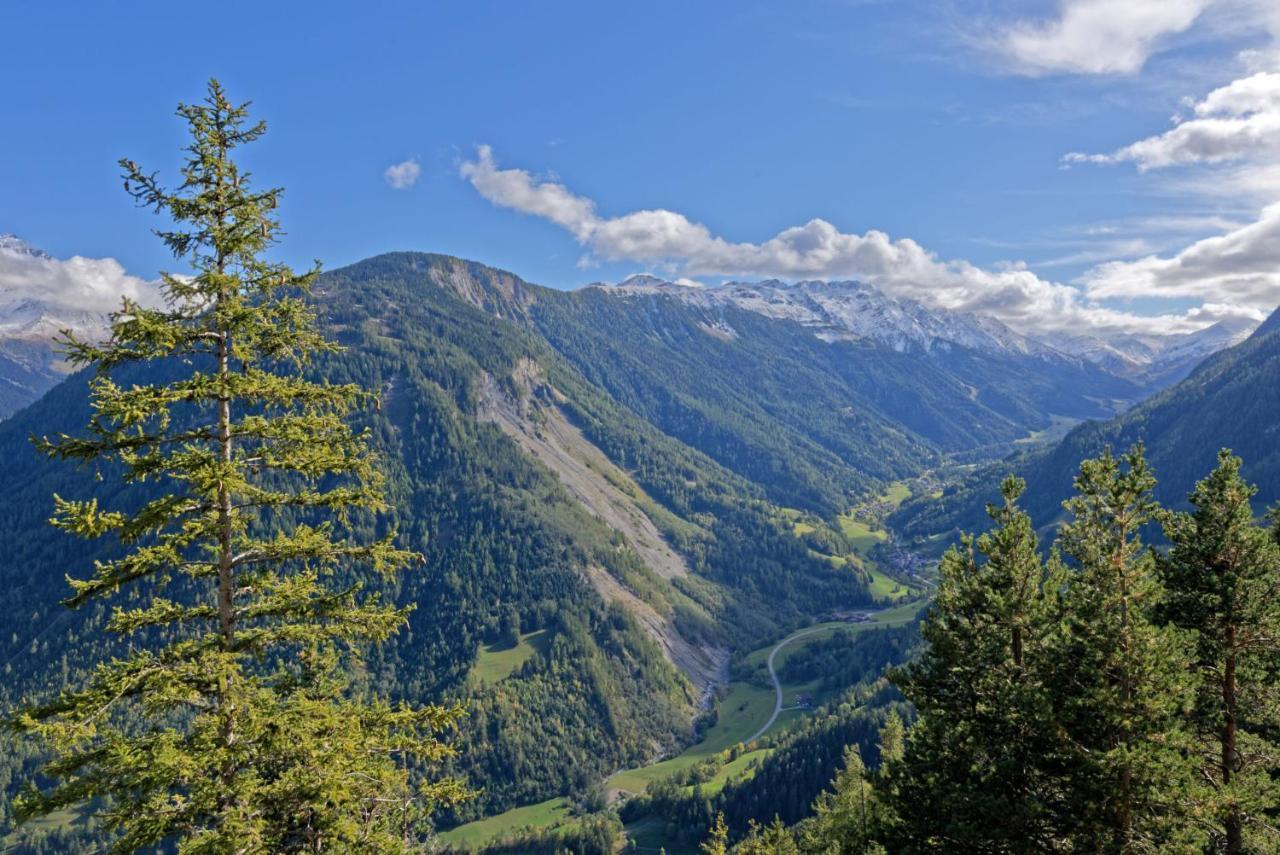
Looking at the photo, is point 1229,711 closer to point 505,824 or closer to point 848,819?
point 848,819

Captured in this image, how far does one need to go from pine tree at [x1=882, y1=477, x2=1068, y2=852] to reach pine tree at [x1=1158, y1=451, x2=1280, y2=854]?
367cm

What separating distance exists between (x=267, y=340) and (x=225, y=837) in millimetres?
11033

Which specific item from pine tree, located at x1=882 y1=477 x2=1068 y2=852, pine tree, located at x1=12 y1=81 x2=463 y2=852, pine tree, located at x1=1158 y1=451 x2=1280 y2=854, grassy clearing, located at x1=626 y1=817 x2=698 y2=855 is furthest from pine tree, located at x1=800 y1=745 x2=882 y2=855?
grassy clearing, located at x1=626 y1=817 x2=698 y2=855

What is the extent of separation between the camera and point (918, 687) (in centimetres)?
2461

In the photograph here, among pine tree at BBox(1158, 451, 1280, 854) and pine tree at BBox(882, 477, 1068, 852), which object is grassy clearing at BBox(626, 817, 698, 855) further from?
pine tree at BBox(1158, 451, 1280, 854)

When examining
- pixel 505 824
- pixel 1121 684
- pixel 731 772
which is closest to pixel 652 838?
pixel 731 772

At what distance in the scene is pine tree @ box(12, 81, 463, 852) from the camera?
14.5m

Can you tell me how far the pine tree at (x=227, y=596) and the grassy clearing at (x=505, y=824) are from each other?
192 metres

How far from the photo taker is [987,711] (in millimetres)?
22531

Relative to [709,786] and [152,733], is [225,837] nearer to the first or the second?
[152,733]

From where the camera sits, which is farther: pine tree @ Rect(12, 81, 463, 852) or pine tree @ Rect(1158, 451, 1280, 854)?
pine tree @ Rect(1158, 451, 1280, 854)

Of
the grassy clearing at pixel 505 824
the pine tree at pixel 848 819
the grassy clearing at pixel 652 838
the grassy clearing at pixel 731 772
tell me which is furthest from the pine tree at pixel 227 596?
the grassy clearing at pixel 505 824

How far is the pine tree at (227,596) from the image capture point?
47.5ft

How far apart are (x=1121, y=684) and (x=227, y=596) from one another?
75.5 ft
